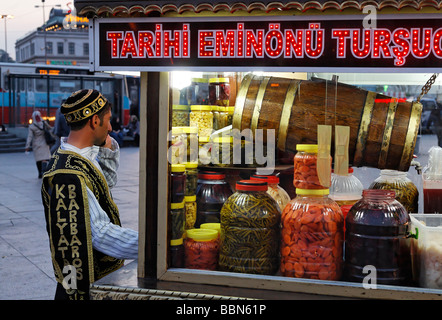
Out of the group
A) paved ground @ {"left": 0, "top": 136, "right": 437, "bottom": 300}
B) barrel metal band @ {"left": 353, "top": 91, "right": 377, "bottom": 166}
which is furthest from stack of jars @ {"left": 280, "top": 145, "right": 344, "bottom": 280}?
paved ground @ {"left": 0, "top": 136, "right": 437, "bottom": 300}

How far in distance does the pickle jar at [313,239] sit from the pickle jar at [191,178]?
78cm

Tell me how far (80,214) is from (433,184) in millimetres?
2384

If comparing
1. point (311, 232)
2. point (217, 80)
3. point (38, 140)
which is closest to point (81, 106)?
point (217, 80)

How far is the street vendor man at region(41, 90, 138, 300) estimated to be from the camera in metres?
2.99

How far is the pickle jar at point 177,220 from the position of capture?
3031 mm

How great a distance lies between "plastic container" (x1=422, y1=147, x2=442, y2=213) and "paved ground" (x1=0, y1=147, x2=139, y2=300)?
13.5ft

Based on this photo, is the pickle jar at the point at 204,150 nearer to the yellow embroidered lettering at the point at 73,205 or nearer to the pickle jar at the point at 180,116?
the pickle jar at the point at 180,116

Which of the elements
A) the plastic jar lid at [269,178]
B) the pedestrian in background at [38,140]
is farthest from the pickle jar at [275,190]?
the pedestrian in background at [38,140]

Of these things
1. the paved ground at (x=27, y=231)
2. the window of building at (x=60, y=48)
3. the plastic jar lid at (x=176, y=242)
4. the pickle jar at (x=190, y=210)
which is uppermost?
the window of building at (x=60, y=48)

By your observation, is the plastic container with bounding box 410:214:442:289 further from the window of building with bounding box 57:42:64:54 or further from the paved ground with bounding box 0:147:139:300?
the window of building with bounding box 57:42:64:54

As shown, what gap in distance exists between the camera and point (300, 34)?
8.61 ft

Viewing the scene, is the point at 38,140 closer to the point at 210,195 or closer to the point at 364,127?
the point at 210,195

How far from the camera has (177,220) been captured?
307 cm

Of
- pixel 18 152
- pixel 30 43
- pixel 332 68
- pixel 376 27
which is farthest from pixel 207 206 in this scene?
pixel 30 43
